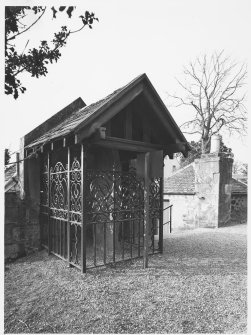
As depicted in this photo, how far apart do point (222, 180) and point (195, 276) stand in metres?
6.78

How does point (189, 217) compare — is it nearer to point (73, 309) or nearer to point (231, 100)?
point (73, 309)

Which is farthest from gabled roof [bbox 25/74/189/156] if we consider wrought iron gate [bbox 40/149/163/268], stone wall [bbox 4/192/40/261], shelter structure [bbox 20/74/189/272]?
stone wall [bbox 4/192/40/261]

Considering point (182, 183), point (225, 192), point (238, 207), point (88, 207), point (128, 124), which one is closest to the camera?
point (128, 124)

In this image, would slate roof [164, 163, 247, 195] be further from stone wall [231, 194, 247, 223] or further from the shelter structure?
the shelter structure

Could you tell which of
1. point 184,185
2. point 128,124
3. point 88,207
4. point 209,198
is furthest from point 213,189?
point 88,207

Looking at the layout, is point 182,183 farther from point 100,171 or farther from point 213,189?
point 100,171

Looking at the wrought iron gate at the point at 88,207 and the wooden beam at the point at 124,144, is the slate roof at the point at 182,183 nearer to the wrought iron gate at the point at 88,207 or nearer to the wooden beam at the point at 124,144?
the wrought iron gate at the point at 88,207

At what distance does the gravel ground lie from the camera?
301 cm

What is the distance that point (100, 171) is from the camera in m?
4.61

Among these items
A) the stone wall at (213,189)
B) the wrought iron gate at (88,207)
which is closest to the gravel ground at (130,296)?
the wrought iron gate at (88,207)

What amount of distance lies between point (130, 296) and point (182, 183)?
30.6ft

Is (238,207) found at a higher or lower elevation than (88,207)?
lower

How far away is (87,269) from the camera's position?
4723 millimetres

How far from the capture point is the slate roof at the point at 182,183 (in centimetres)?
1174
